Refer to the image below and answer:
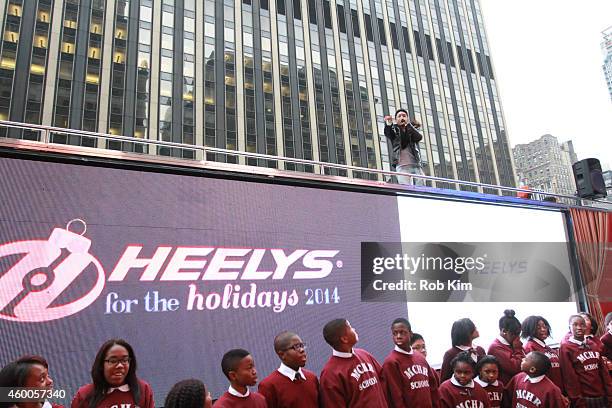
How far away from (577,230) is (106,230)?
8.06 m

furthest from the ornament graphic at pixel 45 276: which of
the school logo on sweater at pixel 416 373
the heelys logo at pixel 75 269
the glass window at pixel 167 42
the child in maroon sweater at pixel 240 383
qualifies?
the glass window at pixel 167 42

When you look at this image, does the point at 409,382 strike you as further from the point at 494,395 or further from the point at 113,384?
the point at 113,384

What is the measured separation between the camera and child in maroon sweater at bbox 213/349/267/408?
3.41 meters

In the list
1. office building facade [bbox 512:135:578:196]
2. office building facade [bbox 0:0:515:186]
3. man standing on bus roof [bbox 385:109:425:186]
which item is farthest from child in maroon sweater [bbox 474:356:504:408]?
office building facade [bbox 512:135:578:196]

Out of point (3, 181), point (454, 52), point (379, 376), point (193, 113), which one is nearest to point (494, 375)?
point (379, 376)

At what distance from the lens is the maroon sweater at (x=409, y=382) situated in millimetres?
4297

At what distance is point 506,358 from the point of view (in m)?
5.78

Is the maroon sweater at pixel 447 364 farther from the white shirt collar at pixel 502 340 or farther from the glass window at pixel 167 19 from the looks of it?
the glass window at pixel 167 19

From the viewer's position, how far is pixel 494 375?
4.66 meters

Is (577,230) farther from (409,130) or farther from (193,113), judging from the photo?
(193,113)

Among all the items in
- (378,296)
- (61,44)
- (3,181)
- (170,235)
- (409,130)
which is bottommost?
(378,296)

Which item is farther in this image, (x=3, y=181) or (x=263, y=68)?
(x=263, y=68)

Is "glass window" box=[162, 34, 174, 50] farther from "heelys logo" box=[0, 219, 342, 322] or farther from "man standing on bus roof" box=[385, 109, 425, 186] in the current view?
"heelys logo" box=[0, 219, 342, 322]

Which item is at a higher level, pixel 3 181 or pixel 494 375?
pixel 3 181
